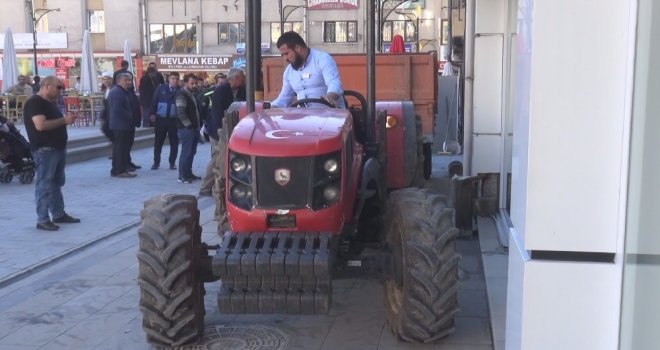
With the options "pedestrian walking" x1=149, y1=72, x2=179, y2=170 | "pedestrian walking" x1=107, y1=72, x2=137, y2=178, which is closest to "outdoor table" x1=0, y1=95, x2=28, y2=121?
"pedestrian walking" x1=149, y1=72, x2=179, y2=170

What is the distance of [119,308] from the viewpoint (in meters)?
5.87

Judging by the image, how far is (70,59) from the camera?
4841 centimetres

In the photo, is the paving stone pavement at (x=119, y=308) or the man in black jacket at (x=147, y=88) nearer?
the paving stone pavement at (x=119, y=308)

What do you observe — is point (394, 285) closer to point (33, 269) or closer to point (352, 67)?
point (33, 269)

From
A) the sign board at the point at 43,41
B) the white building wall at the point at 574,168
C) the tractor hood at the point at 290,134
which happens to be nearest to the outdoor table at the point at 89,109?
the tractor hood at the point at 290,134

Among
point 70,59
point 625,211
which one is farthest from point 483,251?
point 70,59

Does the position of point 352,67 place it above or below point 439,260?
above

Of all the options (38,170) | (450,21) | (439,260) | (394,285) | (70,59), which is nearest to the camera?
(439,260)

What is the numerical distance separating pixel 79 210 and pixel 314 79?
5.44 metres

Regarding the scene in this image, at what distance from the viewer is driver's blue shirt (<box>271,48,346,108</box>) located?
228 inches

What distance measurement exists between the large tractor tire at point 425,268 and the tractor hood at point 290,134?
2.06ft

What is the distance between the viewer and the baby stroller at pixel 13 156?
11.7m

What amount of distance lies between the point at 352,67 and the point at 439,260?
7.13m

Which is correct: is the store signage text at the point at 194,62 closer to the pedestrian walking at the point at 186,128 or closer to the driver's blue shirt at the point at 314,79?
the pedestrian walking at the point at 186,128
